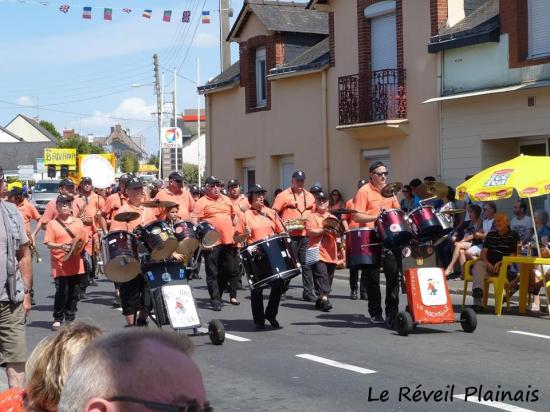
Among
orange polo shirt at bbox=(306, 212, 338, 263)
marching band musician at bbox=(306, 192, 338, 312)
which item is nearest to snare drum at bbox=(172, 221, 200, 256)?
marching band musician at bbox=(306, 192, 338, 312)

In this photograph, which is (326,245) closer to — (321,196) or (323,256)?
(323,256)

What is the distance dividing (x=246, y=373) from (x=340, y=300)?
6.35 metres

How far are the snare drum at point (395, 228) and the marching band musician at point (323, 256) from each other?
253cm

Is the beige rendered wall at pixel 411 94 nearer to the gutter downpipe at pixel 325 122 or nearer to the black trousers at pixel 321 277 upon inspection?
the gutter downpipe at pixel 325 122

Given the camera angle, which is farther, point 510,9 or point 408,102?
point 408,102

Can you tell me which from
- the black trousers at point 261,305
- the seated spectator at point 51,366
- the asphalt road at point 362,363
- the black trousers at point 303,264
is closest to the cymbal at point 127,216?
the asphalt road at point 362,363

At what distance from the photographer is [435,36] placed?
69.6 ft

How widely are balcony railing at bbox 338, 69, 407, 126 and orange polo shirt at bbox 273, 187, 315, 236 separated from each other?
7.82 metres

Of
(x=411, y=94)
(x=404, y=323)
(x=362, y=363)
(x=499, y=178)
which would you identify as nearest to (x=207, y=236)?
(x=404, y=323)

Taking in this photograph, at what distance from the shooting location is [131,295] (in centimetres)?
1106

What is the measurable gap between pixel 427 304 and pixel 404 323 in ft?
1.37

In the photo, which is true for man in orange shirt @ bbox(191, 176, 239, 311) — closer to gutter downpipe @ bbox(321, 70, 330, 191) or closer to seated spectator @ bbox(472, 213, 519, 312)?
seated spectator @ bbox(472, 213, 519, 312)

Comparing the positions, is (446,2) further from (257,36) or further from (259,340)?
(259,340)

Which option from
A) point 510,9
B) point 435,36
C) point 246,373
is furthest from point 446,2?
point 246,373
